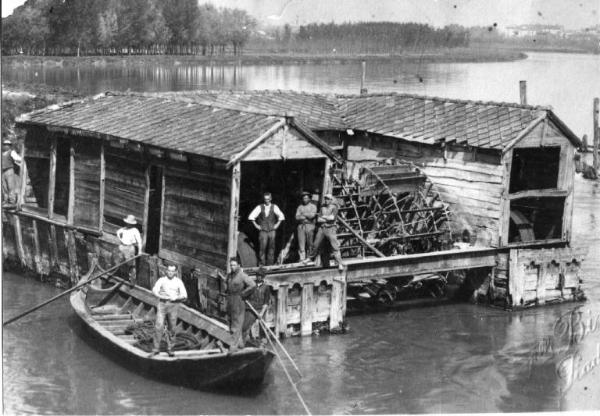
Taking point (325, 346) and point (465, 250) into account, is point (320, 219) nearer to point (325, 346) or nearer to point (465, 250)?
point (325, 346)

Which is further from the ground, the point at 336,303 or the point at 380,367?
the point at 336,303

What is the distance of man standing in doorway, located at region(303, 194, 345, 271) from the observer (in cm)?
1986

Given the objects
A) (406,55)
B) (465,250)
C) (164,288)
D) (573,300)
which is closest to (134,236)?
(164,288)

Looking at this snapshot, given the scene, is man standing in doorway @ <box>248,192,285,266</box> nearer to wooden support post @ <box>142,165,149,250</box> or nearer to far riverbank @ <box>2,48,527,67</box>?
wooden support post @ <box>142,165,149,250</box>

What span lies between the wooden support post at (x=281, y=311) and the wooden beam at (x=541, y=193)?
7048 mm

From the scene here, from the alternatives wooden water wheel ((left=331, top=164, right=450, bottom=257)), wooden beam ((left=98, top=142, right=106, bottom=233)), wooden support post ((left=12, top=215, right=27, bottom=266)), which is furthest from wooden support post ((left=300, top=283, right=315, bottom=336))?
wooden support post ((left=12, top=215, right=27, bottom=266))

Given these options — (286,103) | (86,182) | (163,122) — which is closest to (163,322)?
(163,122)

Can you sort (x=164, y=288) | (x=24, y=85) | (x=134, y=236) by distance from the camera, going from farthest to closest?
(x=24, y=85), (x=134, y=236), (x=164, y=288)

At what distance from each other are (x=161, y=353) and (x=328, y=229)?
5.16m

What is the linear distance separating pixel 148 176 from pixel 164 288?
15.1ft

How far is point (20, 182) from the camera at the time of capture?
25.2m

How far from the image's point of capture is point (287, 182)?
21.9m

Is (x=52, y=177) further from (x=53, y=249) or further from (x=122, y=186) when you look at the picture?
(x=122, y=186)

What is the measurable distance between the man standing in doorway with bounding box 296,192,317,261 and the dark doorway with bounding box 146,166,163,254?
11.9 feet
